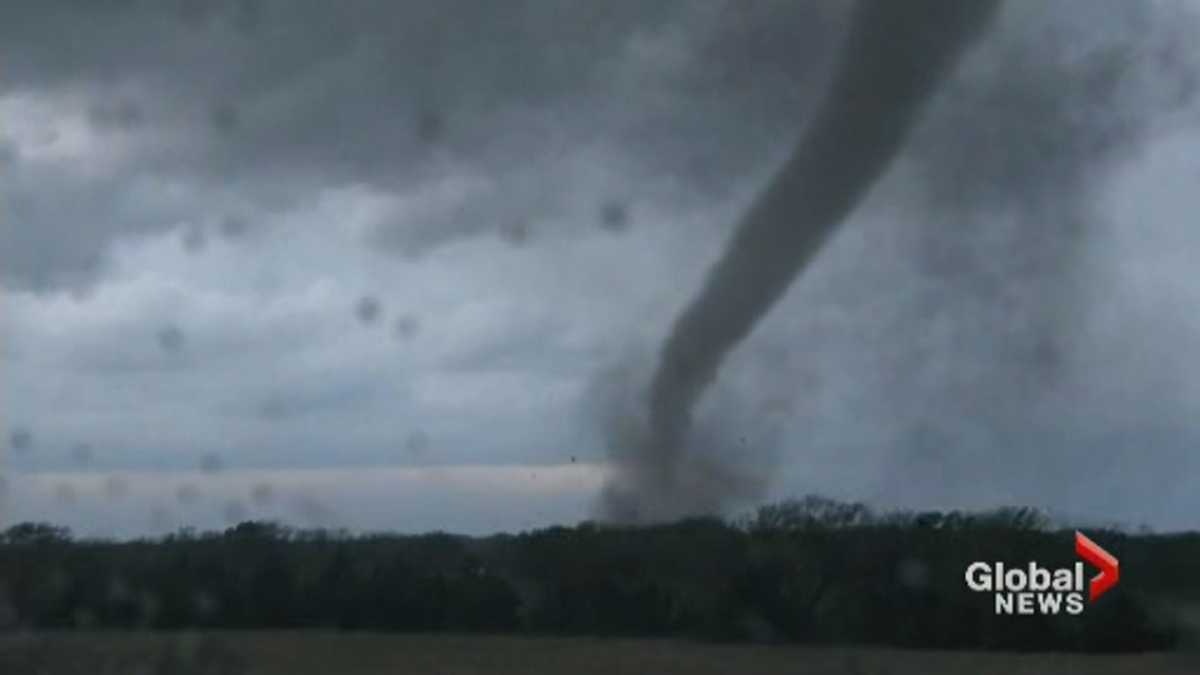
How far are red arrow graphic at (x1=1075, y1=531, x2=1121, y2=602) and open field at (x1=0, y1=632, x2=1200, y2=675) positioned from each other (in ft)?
8.68

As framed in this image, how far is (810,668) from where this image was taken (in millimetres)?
31562

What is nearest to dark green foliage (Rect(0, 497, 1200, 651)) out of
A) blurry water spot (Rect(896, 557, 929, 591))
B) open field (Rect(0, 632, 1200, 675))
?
blurry water spot (Rect(896, 557, 929, 591))

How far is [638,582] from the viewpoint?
43188 millimetres

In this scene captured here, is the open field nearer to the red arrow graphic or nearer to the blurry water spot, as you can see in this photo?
the red arrow graphic

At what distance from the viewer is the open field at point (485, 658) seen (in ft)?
94.7

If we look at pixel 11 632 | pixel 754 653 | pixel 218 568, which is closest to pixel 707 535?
pixel 754 653

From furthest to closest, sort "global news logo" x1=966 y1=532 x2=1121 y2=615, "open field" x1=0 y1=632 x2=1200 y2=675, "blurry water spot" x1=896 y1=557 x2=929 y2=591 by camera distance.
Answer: "blurry water spot" x1=896 y1=557 x2=929 y2=591
"global news logo" x1=966 y1=532 x2=1121 y2=615
"open field" x1=0 y1=632 x2=1200 y2=675

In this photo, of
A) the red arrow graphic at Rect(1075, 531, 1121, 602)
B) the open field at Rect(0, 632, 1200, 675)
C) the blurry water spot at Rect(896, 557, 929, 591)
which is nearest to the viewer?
the open field at Rect(0, 632, 1200, 675)

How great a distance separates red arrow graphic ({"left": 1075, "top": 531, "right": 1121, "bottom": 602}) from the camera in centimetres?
3878

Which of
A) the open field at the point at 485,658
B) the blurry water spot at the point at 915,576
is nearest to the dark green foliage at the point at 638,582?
the blurry water spot at the point at 915,576

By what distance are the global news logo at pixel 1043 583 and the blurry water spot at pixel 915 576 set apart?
94 centimetres

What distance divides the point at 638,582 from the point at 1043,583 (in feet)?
28.3

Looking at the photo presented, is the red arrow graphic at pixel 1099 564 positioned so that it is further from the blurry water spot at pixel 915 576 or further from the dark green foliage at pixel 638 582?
the blurry water spot at pixel 915 576

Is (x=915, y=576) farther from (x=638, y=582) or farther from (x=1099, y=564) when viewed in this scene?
(x=638, y=582)
